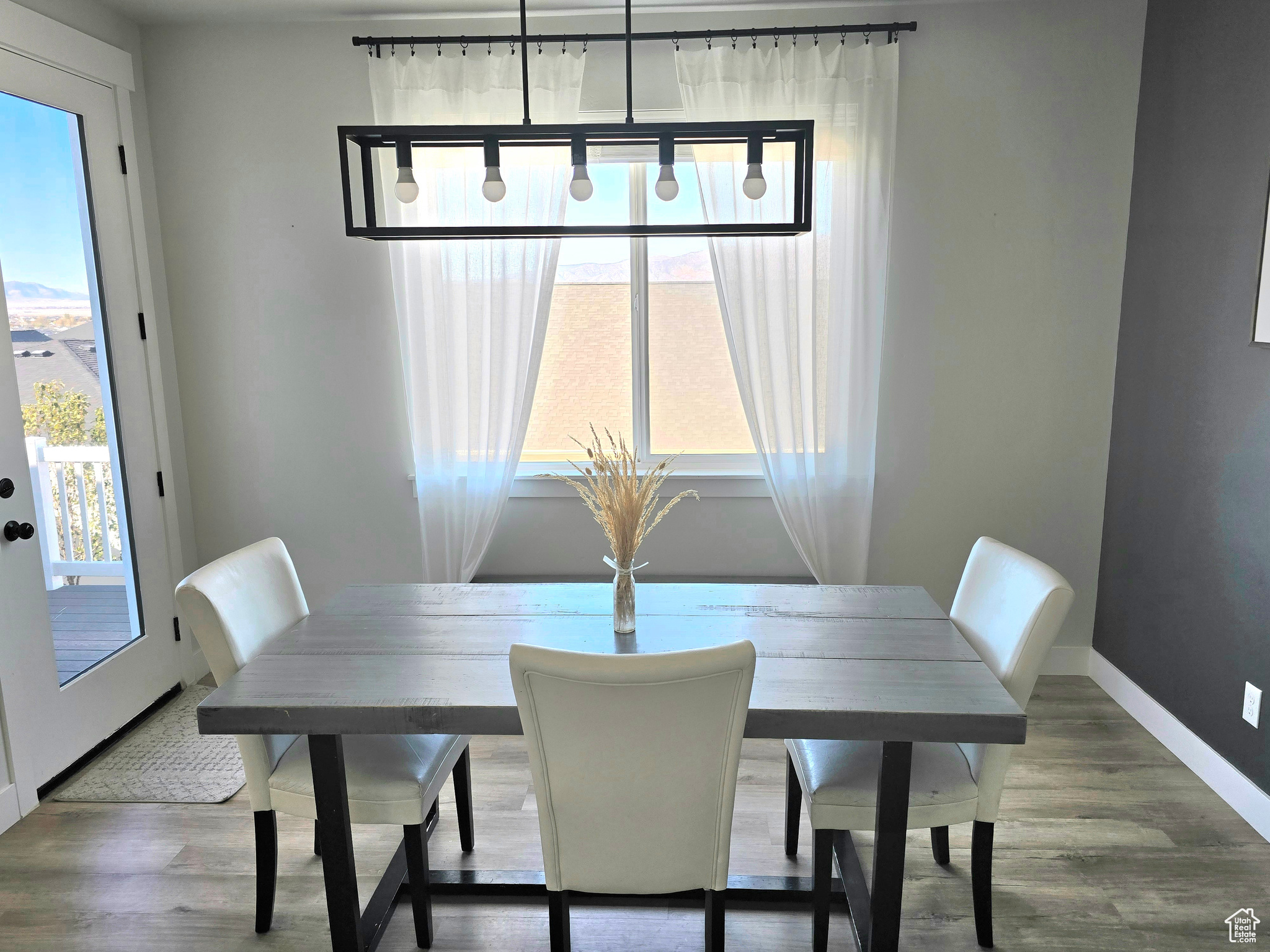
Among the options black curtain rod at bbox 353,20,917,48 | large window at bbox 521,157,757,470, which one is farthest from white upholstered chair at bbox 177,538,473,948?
black curtain rod at bbox 353,20,917,48

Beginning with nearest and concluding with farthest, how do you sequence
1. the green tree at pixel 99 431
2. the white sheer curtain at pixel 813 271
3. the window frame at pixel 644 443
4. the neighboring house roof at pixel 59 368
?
the neighboring house roof at pixel 59 368 < the green tree at pixel 99 431 < the white sheer curtain at pixel 813 271 < the window frame at pixel 644 443

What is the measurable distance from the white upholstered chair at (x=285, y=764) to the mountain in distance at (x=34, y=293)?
1.30 metres

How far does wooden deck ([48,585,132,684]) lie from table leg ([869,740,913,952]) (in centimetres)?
263

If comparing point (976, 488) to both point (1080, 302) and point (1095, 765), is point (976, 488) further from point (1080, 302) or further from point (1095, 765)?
point (1095, 765)

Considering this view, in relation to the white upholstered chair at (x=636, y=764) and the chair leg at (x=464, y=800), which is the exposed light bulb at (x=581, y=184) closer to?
the white upholstered chair at (x=636, y=764)

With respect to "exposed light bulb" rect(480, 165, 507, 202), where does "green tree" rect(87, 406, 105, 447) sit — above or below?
below

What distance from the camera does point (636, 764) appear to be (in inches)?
59.2

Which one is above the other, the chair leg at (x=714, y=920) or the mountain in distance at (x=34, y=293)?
the mountain in distance at (x=34, y=293)

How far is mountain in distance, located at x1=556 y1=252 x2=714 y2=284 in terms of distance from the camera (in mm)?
3359

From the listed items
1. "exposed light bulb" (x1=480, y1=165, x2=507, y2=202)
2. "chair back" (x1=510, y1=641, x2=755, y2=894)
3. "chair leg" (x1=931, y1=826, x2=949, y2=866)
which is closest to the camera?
"chair back" (x1=510, y1=641, x2=755, y2=894)

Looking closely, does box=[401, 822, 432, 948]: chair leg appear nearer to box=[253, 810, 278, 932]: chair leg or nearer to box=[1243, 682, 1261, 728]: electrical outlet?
box=[253, 810, 278, 932]: chair leg

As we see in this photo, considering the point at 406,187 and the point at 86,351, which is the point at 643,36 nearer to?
the point at 406,187

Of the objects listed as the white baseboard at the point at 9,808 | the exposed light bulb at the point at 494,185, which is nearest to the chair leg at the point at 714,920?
the exposed light bulb at the point at 494,185

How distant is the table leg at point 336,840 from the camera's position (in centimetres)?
175
